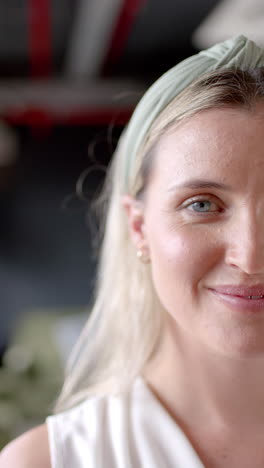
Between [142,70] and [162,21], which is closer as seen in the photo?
[162,21]

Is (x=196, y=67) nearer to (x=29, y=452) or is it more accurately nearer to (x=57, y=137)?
(x=29, y=452)

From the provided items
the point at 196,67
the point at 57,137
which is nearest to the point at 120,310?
the point at 196,67

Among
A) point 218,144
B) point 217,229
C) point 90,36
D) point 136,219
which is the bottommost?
point 90,36

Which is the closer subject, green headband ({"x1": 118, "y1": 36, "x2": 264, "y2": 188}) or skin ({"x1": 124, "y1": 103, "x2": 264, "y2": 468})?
skin ({"x1": 124, "y1": 103, "x2": 264, "y2": 468})

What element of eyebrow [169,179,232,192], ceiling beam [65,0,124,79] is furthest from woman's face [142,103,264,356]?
ceiling beam [65,0,124,79]

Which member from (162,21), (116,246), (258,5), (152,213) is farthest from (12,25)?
(152,213)

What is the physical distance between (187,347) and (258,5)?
3.60ft

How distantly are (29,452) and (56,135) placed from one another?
2990mm

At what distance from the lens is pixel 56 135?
12.9 feet

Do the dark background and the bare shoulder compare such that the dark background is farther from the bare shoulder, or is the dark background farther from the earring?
the bare shoulder

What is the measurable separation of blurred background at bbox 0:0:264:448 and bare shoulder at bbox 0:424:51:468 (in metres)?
1.02

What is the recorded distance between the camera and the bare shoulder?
110cm

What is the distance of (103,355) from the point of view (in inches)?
57.1

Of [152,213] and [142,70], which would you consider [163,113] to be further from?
[142,70]
